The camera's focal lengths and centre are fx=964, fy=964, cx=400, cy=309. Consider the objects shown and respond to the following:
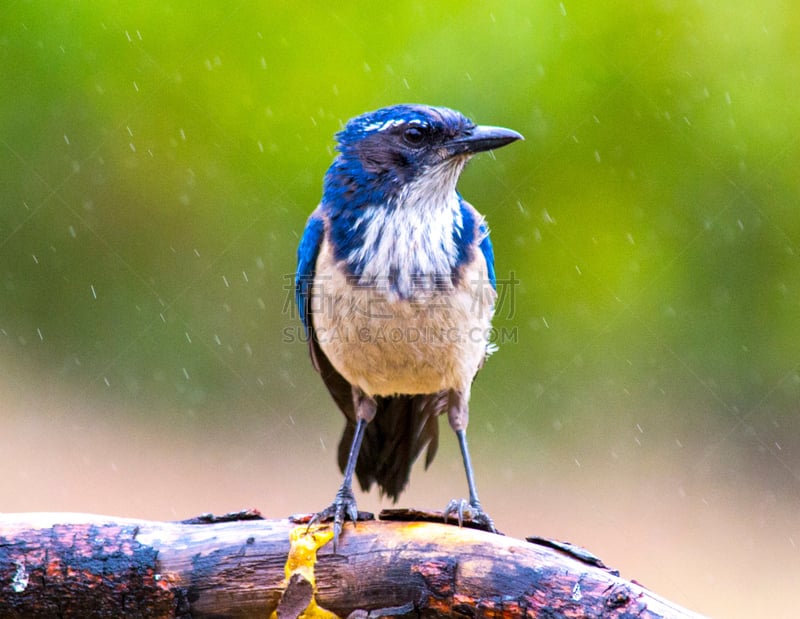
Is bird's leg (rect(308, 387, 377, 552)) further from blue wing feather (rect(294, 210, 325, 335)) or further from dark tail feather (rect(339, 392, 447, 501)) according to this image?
blue wing feather (rect(294, 210, 325, 335))

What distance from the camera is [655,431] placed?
7.94m

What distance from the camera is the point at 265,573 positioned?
3725 millimetres

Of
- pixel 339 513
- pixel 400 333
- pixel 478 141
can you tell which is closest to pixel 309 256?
pixel 400 333

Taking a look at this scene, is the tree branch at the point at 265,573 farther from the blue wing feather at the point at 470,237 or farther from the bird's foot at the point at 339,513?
the blue wing feather at the point at 470,237

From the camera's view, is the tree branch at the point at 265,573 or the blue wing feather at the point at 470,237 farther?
the blue wing feather at the point at 470,237

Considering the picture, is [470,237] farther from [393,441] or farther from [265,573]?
[265,573]

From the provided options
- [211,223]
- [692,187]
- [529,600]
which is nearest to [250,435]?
[211,223]

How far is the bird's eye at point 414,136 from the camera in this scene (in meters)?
4.75

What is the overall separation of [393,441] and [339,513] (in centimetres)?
129

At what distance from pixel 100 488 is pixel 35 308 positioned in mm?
1980

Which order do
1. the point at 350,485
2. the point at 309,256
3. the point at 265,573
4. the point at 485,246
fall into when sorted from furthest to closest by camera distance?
the point at 485,246
the point at 309,256
the point at 350,485
the point at 265,573

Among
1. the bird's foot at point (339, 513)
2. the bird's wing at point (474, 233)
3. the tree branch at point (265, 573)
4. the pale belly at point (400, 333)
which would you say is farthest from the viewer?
the bird's wing at point (474, 233)

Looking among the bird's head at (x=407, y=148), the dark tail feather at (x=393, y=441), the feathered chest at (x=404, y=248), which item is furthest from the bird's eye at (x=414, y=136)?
the dark tail feather at (x=393, y=441)

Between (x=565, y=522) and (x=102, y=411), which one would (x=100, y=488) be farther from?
(x=565, y=522)
